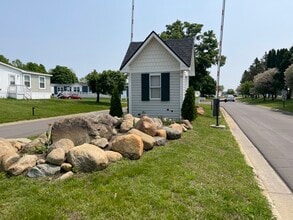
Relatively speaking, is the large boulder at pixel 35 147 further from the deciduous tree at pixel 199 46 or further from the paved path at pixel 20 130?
the deciduous tree at pixel 199 46

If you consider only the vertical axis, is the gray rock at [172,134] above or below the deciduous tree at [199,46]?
below

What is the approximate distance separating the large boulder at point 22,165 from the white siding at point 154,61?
35.3ft

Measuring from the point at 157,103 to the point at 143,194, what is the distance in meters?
11.6

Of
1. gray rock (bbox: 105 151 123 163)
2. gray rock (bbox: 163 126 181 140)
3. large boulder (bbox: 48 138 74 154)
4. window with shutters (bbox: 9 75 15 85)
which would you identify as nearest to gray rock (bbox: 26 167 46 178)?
large boulder (bbox: 48 138 74 154)

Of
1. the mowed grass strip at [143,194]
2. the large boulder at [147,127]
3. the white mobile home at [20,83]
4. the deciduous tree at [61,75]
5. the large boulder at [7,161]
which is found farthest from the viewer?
the deciduous tree at [61,75]

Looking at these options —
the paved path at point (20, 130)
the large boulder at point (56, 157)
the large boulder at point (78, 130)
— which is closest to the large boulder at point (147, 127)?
the large boulder at point (78, 130)

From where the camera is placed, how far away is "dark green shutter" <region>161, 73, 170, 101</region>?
1518 centimetres

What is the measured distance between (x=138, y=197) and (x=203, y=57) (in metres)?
34.1

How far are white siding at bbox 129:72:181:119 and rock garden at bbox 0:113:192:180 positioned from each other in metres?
6.88

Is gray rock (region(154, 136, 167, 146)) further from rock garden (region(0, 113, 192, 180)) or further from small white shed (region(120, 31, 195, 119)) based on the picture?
small white shed (region(120, 31, 195, 119))

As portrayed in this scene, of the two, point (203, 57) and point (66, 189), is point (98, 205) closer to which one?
point (66, 189)

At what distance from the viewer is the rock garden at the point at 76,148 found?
518 centimetres

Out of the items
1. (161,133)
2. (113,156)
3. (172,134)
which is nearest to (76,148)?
(113,156)

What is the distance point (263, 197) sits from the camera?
4590 mm
